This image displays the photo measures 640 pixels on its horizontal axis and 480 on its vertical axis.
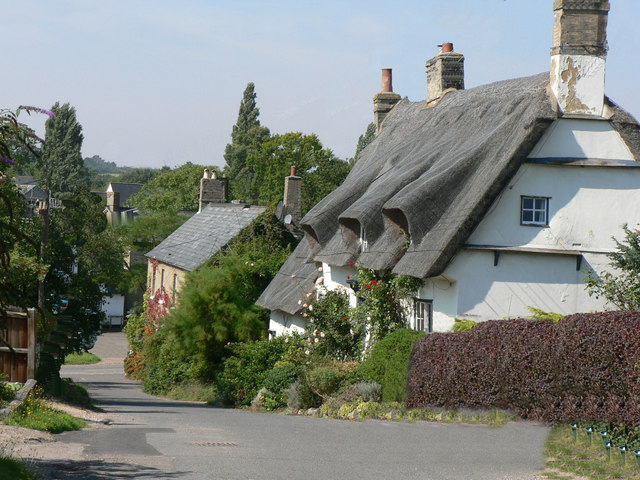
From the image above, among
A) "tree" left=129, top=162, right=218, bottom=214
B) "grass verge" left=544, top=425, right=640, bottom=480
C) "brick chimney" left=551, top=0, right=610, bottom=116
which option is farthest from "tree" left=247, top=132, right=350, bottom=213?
"grass verge" left=544, top=425, right=640, bottom=480

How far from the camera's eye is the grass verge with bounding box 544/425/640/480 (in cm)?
975

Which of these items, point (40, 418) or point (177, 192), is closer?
point (40, 418)

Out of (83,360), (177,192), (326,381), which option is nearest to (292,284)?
(326,381)

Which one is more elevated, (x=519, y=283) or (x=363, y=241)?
(x=363, y=241)

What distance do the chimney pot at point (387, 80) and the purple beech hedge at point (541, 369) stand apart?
17.9 meters

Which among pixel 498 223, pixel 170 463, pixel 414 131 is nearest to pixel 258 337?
pixel 414 131

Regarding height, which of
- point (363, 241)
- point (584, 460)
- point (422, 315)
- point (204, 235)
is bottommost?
point (584, 460)

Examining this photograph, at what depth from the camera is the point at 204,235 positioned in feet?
140

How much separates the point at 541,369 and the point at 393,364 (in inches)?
201

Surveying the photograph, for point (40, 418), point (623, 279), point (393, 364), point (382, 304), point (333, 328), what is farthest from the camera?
point (333, 328)

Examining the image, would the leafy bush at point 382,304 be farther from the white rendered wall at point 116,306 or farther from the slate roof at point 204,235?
the white rendered wall at point 116,306

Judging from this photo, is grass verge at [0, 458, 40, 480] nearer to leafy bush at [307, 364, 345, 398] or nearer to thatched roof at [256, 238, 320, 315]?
leafy bush at [307, 364, 345, 398]

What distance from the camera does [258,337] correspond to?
29.9 meters

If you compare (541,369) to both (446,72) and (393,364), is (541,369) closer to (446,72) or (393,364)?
(393,364)
